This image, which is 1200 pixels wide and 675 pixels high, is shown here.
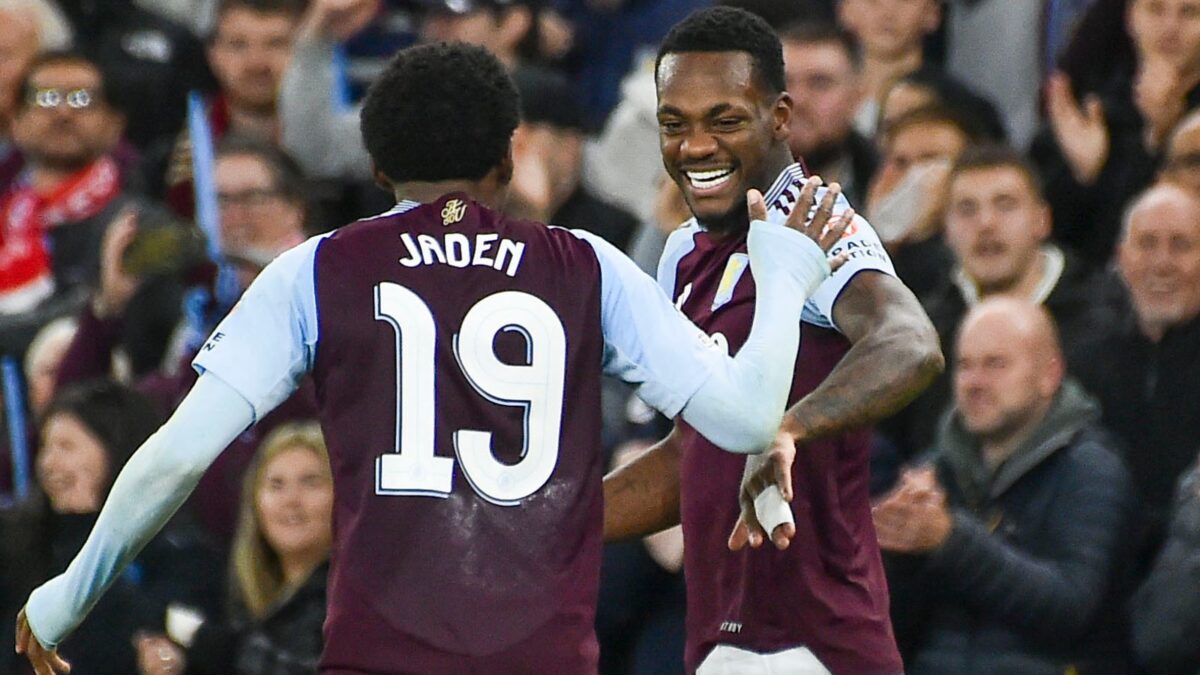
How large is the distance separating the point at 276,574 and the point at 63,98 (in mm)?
3187

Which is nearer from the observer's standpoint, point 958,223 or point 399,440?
point 399,440

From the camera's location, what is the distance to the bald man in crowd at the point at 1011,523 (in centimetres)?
642

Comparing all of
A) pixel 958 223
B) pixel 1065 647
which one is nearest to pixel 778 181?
pixel 1065 647

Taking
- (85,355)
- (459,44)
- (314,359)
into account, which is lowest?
(85,355)

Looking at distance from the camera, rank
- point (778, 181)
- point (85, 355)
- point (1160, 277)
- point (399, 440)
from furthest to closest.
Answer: point (85, 355) → point (1160, 277) → point (778, 181) → point (399, 440)

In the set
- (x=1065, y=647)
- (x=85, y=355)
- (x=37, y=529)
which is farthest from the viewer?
(x=85, y=355)

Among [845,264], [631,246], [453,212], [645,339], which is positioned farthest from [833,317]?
[631,246]

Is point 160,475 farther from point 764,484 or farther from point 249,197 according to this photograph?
point 249,197

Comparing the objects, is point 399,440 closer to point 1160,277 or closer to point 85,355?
point 1160,277

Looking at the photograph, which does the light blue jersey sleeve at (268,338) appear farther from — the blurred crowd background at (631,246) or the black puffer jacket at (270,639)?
the black puffer jacket at (270,639)

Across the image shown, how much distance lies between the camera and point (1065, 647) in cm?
654

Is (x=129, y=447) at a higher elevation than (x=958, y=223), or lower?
lower

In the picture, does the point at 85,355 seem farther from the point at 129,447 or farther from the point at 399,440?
the point at 399,440

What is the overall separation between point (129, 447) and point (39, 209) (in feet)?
7.11
